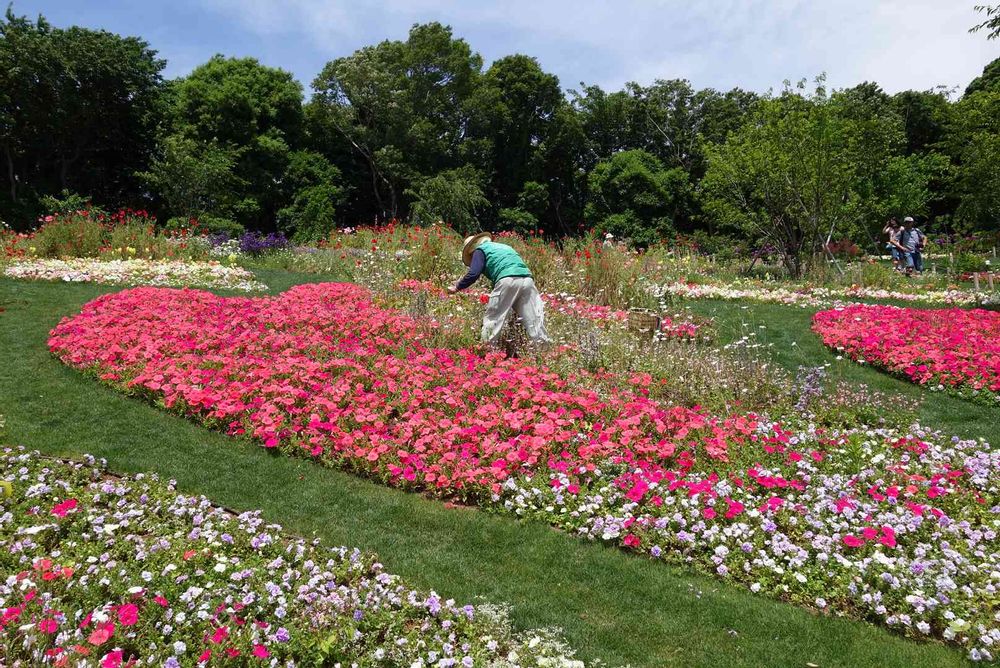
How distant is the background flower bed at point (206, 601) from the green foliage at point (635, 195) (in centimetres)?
2795

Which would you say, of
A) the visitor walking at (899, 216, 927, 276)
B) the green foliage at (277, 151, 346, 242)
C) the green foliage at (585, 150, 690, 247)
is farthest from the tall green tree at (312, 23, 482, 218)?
the visitor walking at (899, 216, 927, 276)

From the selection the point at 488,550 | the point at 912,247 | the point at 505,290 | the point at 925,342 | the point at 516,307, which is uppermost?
the point at 912,247

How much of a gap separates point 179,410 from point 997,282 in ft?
54.1

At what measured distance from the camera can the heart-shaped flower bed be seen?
16.0 feet

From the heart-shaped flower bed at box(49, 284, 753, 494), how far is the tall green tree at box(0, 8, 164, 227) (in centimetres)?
2203

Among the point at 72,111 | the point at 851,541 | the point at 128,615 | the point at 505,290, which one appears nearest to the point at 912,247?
the point at 505,290

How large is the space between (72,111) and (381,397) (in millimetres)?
26824

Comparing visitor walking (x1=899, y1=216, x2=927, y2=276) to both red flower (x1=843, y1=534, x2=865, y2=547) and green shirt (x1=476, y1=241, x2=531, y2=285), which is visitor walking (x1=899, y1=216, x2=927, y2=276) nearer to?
green shirt (x1=476, y1=241, x2=531, y2=285)

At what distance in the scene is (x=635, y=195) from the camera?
3152 cm

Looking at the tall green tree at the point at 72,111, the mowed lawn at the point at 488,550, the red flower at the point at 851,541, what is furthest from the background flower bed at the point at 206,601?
the tall green tree at the point at 72,111

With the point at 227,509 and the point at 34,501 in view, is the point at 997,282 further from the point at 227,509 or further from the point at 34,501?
the point at 34,501

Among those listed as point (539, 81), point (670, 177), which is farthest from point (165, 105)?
point (670, 177)

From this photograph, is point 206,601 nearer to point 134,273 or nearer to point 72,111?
point 134,273

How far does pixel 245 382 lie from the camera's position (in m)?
5.98
